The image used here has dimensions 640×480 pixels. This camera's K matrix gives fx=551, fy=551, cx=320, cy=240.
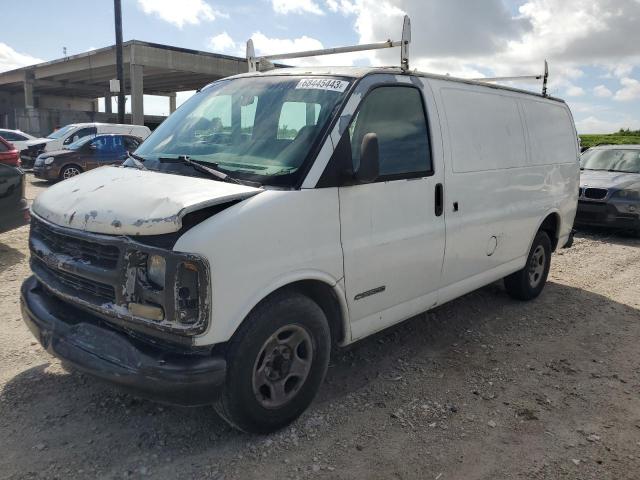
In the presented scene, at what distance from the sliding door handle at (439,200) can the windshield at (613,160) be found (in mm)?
8423

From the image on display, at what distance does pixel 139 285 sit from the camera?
108 inches

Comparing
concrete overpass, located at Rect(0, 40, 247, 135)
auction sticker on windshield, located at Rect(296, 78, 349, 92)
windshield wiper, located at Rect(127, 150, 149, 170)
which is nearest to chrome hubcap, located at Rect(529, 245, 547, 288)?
auction sticker on windshield, located at Rect(296, 78, 349, 92)

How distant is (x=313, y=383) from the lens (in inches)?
133

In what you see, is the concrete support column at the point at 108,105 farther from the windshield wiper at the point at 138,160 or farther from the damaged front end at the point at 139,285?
the damaged front end at the point at 139,285

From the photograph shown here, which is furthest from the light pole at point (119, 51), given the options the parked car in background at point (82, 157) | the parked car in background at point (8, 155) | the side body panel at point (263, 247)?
the side body panel at point (263, 247)

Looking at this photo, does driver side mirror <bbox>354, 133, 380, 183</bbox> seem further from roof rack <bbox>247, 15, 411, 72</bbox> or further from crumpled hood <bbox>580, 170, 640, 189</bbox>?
crumpled hood <bbox>580, 170, 640, 189</bbox>

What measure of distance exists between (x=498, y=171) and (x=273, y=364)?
2795mm

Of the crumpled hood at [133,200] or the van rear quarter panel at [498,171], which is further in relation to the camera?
the van rear quarter panel at [498,171]

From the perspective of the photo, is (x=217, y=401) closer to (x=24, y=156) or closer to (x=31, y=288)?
(x=31, y=288)

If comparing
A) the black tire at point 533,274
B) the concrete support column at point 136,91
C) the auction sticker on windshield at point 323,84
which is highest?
the concrete support column at point 136,91

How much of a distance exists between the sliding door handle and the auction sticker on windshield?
1067 millimetres

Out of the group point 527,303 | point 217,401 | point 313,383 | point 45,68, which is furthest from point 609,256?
point 45,68

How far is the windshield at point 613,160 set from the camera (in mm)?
10844

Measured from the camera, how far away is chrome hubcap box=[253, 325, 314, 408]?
10.1ft
